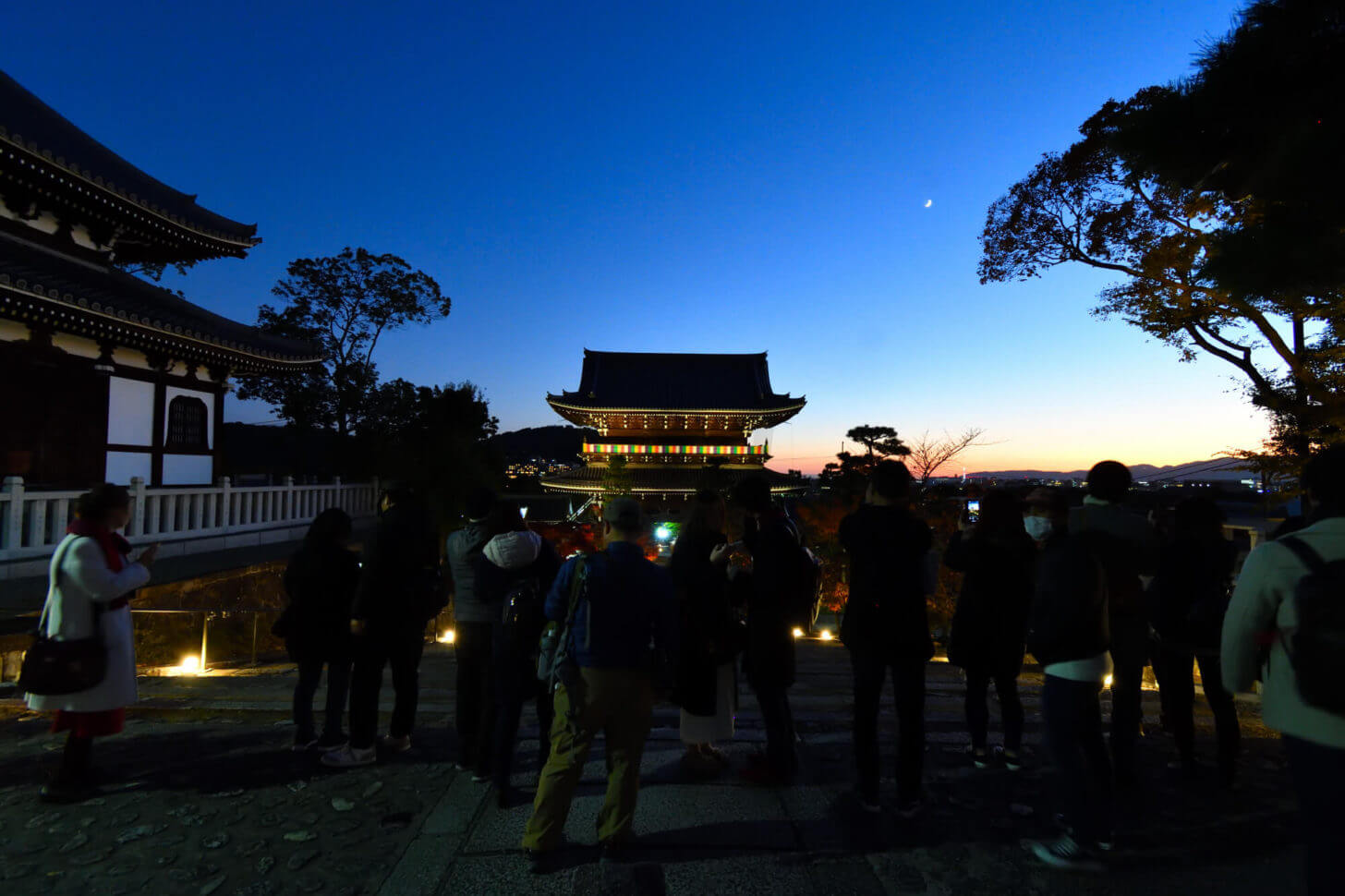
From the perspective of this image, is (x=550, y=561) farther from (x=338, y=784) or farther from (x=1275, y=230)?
(x=1275, y=230)

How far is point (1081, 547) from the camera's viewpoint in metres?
2.86

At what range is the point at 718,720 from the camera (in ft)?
12.2

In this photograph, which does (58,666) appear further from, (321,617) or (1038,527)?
(1038,527)

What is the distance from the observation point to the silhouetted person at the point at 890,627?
3230 millimetres

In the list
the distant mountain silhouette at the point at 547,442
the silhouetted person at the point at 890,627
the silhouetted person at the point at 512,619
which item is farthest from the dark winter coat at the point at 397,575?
the distant mountain silhouette at the point at 547,442

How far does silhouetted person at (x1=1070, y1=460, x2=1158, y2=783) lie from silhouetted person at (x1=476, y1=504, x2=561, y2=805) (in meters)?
2.79

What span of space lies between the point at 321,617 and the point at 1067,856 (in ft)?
14.0

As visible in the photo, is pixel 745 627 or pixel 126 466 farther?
pixel 126 466

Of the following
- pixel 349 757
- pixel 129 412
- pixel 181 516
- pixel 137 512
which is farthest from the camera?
pixel 129 412

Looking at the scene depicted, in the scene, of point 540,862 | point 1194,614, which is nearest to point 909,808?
point 540,862

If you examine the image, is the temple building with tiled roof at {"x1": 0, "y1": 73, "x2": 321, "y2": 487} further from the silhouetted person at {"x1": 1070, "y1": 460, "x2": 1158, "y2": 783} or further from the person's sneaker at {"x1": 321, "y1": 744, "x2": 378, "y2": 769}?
the silhouetted person at {"x1": 1070, "y1": 460, "x2": 1158, "y2": 783}

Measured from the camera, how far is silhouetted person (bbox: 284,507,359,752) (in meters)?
3.98

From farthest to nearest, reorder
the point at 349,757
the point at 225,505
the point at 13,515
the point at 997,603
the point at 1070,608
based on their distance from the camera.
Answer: the point at 225,505 < the point at 13,515 < the point at 349,757 < the point at 997,603 < the point at 1070,608

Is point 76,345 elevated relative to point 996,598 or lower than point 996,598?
elevated
